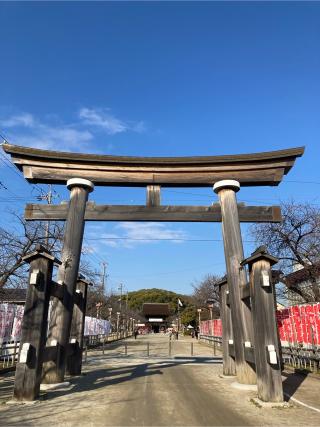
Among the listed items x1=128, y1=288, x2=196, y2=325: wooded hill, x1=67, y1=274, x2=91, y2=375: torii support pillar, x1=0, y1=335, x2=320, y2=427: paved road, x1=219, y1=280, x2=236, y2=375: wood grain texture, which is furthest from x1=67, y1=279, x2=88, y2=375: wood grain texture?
x1=128, y1=288, x2=196, y2=325: wooded hill

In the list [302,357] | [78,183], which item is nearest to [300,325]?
[302,357]

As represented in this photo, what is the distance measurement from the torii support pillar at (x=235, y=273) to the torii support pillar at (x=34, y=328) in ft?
16.8

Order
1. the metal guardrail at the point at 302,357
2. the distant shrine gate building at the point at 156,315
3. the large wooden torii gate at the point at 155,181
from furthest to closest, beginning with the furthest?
the distant shrine gate building at the point at 156,315, the metal guardrail at the point at 302,357, the large wooden torii gate at the point at 155,181

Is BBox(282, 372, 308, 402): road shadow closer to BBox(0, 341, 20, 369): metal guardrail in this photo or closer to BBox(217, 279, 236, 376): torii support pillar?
BBox(217, 279, 236, 376): torii support pillar

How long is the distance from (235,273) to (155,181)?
3843 millimetres

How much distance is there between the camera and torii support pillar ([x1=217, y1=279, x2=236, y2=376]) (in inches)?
482

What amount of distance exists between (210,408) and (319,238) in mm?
15099

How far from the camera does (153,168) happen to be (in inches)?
476

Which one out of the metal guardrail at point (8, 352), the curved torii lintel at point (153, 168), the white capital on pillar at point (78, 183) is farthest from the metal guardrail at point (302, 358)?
the metal guardrail at point (8, 352)

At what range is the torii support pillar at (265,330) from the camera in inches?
309

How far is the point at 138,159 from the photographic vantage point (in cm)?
1199

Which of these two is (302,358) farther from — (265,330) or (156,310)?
(156,310)

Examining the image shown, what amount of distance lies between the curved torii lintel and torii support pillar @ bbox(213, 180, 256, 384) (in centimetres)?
54

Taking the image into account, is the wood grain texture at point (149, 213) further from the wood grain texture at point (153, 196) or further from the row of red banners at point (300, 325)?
the row of red banners at point (300, 325)
